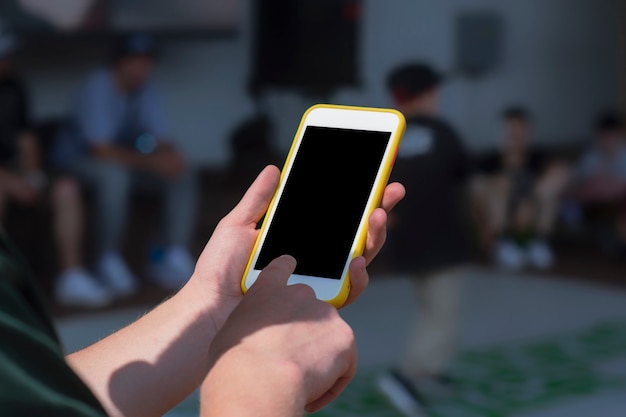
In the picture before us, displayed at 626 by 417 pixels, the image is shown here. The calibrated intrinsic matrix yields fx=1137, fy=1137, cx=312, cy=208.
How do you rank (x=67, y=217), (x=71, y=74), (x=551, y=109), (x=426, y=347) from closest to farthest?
(x=426, y=347) < (x=67, y=217) < (x=71, y=74) < (x=551, y=109)

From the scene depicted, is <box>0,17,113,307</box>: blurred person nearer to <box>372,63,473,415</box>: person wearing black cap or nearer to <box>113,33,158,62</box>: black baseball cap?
<box>113,33,158,62</box>: black baseball cap

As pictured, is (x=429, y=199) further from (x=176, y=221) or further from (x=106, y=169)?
(x=176, y=221)

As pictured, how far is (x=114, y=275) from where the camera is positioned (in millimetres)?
7328

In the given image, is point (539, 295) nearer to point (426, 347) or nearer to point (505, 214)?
point (505, 214)

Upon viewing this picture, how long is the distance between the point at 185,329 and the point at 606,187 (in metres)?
8.41

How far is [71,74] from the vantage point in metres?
8.68

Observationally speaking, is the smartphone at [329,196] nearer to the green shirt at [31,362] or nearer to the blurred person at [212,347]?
the blurred person at [212,347]

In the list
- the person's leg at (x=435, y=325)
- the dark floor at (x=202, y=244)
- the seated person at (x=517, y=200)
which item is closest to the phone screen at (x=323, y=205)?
the person's leg at (x=435, y=325)

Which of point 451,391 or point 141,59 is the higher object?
point 141,59

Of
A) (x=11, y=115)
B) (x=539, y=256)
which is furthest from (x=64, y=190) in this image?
(x=539, y=256)

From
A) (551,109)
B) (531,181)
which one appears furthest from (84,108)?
(551,109)

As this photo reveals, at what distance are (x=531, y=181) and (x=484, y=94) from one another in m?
2.39

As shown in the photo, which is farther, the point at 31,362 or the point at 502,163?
the point at 502,163

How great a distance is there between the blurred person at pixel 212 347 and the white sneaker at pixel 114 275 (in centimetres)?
574
